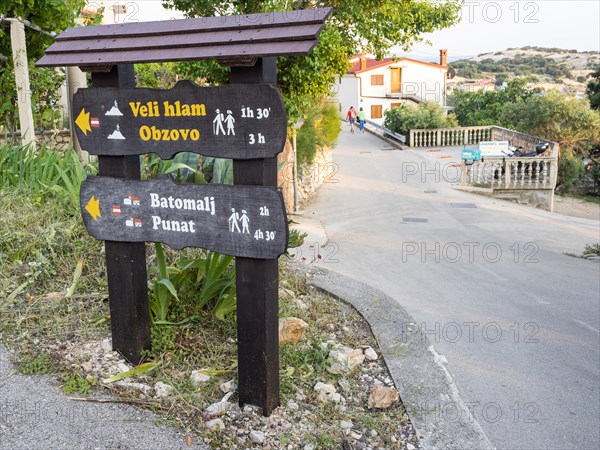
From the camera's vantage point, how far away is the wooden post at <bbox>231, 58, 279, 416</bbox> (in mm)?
4309

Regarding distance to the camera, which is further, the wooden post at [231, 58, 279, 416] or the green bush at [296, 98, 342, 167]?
the green bush at [296, 98, 342, 167]

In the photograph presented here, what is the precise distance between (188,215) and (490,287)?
7.88m

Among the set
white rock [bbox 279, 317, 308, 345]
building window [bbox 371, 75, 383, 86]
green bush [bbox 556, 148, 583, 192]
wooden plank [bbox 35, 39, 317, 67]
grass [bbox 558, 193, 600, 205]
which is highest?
building window [bbox 371, 75, 383, 86]

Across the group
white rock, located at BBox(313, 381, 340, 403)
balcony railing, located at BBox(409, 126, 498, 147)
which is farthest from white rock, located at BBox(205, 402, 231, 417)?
balcony railing, located at BBox(409, 126, 498, 147)

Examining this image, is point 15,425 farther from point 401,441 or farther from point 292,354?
point 401,441

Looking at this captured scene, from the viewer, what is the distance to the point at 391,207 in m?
19.5

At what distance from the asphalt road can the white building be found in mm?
33631

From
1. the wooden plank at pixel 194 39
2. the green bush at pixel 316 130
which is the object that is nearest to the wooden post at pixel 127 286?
the wooden plank at pixel 194 39

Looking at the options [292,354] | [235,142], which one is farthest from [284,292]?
[235,142]

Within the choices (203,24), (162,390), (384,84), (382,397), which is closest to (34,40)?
(203,24)

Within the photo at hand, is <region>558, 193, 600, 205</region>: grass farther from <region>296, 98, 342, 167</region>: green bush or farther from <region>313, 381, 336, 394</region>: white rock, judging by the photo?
<region>313, 381, 336, 394</region>: white rock

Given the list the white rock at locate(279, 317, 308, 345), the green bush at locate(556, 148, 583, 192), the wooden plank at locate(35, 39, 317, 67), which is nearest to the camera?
the wooden plank at locate(35, 39, 317, 67)

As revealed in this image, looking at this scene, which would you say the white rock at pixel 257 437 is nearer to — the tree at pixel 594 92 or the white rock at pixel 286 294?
the white rock at pixel 286 294

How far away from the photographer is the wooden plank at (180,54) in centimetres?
397
